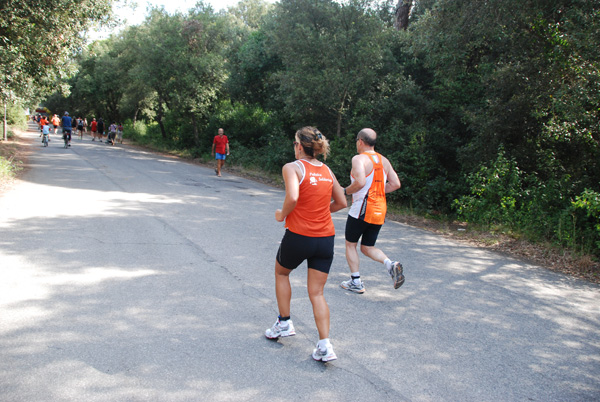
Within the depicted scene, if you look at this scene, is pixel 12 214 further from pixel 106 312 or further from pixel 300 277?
pixel 300 277

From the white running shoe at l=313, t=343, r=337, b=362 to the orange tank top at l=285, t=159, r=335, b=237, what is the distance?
2.99 ft

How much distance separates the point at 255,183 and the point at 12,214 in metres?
9.20

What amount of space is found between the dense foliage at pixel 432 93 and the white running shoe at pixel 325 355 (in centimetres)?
577

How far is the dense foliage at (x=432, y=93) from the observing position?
887cm

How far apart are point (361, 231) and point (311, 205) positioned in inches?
74.6

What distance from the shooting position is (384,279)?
604cm

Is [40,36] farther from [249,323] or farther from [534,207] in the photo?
[534,207]

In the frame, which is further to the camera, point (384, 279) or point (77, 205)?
point (77, 205)

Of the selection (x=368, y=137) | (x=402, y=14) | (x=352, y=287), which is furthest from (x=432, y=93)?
(x=352, y=287)

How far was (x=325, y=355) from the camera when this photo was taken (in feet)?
11.8

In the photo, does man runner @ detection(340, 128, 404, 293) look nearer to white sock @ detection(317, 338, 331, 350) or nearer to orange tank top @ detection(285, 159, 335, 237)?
orange tank top @ detection(285, 159, 335, 237)

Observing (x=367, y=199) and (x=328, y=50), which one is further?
(x=328, y=50)

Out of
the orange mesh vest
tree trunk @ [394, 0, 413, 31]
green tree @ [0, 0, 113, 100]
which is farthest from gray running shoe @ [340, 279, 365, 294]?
tree trunk @ [394, 0, 413, 31]

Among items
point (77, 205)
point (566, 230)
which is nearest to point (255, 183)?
point (77, 205)
